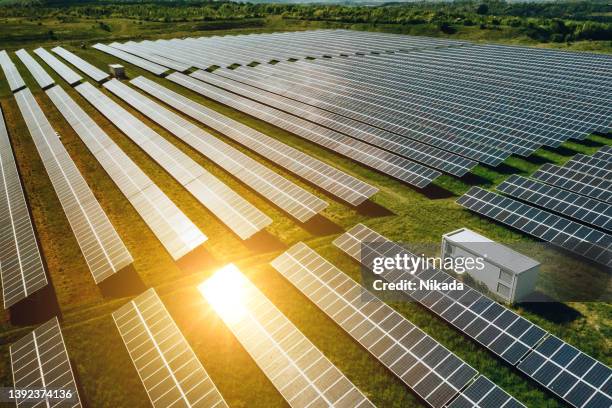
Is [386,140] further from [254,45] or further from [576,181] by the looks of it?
[254,45]

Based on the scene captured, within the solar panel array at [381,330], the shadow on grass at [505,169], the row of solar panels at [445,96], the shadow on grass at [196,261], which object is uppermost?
the row of solar panels at [445,96]

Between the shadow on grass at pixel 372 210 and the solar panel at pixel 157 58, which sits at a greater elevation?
the solar panel at pixel 157 58

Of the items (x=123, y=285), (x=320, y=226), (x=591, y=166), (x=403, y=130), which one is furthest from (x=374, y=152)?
(x=123, y=285)

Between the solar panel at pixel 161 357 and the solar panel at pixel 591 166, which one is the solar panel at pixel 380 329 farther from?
the solar panel at pixel 591 166

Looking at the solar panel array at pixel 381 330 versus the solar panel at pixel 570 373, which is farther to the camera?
the solar panel array at pixel 381 330

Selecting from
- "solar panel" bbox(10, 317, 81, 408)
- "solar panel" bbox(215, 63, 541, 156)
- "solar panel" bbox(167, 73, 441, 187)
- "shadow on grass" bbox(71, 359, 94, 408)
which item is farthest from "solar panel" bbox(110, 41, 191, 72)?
"shadow on grass" bbox(71, 359, 94, 408)

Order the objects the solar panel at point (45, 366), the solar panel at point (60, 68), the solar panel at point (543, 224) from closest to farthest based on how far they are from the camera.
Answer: the solar panel at point (45, 366), the solar panel at point (543, 224), the solar panel at point (60, 68)

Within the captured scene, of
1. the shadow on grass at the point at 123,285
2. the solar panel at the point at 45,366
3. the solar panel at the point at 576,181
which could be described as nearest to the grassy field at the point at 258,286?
the shadow on grass at the point at 123,285

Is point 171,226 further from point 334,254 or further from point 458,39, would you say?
point 458,39
